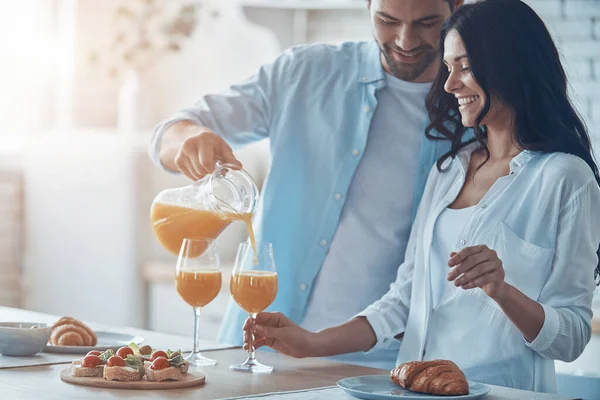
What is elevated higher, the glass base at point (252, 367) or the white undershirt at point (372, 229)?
the white undershirt at point (372, 229)

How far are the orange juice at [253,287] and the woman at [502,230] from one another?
0.20 ft

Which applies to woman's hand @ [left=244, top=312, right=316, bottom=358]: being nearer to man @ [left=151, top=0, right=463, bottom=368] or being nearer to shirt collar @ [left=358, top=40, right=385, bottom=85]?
man @ [left=151, top=0, right=463, bottom=368]

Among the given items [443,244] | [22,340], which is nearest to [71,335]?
[22,340]

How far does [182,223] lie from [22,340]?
425 millimetres

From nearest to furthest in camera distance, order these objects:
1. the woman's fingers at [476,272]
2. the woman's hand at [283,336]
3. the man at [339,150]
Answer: the woman's fingers at [476,272] < the woman's hand at [283,336] < the man at [339,150]

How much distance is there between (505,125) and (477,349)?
19.1 inches

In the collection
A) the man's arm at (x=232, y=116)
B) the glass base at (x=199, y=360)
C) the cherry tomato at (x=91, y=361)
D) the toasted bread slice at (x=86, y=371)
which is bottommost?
the glass base at (x=199, y=360)

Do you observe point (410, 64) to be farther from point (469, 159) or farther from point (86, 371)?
point (86, 371)

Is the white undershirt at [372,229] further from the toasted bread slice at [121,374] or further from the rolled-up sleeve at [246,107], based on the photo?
the toasted bread slice at [121,374]

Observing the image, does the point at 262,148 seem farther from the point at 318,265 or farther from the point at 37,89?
the point at 318,265

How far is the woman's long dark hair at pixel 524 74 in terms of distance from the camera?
6.98 ft

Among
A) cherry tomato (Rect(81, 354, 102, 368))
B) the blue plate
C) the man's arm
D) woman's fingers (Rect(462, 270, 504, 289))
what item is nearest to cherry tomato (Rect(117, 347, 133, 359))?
cherry tomato (Rect(81, 354, 102, 368))

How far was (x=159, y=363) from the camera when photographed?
170 cm

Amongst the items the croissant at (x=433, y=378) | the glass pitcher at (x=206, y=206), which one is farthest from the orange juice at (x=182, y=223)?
the croissant at (x=433, y=378)
